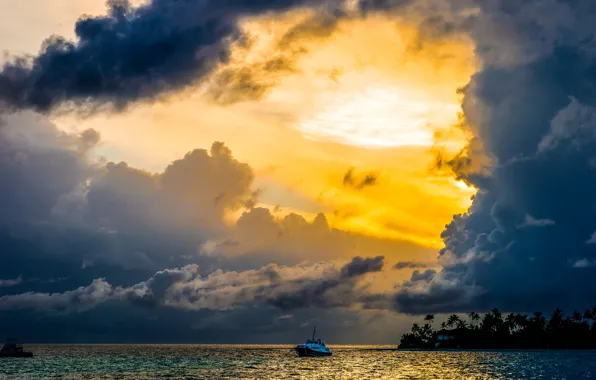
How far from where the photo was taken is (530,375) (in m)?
156

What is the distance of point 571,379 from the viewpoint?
140 meters

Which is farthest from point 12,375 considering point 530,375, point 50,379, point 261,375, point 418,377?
point 530,375

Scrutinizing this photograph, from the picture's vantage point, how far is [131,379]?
473ft

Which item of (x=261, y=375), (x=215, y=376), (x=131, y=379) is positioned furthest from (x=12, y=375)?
(x=261, y=375)

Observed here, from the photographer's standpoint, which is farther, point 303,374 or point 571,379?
point 303,374

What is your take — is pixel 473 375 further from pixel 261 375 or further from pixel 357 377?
pixel 261 375

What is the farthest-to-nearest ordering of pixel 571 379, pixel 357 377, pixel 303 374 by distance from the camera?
pixel 303 374 → pixel 357 377 → pixel 571 379

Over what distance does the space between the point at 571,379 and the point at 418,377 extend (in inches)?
1341

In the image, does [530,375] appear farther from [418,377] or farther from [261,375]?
[261,375]

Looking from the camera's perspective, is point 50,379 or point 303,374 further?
point 303,374

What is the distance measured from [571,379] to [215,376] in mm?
83080

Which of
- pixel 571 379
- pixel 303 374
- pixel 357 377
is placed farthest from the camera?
pixel 303 374

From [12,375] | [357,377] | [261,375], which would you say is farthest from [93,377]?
[357,377]

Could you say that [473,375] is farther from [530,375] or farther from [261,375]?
[261,375]
